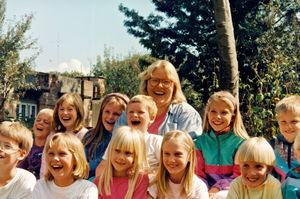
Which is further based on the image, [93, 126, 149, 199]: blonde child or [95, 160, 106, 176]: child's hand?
[95, 160, 106, 176]: child's hand

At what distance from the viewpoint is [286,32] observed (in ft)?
30.2

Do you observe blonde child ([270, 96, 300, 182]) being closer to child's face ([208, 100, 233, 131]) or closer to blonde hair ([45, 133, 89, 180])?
child's face ([208, 100, 233, 131])

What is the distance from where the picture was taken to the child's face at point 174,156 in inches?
115

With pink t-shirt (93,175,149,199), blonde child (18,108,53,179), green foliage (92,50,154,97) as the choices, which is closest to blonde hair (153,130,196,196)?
pink t-shirt (93,175,149,199)

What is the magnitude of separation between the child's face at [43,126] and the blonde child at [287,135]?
2512 millimetres

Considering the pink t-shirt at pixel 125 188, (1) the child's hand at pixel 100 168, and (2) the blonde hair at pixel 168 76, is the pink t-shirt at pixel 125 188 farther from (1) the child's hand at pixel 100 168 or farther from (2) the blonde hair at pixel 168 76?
(2) the blonde hair at pixel 168 76

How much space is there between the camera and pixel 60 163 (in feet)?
9.74

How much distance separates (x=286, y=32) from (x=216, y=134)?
22.0ft

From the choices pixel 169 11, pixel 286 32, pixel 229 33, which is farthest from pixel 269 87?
pixel 169 11

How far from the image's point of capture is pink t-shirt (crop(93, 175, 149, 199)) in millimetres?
3016

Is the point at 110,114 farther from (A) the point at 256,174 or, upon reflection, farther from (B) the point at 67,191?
(A) the point at 256,174

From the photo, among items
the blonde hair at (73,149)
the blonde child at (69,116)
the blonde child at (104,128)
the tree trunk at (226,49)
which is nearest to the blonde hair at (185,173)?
the blonde hair at (73,149)

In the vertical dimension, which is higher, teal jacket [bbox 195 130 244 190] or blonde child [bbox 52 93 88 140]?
blonde child [bbox 52 93 88 140]

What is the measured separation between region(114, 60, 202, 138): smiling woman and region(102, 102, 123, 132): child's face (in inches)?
8.1
